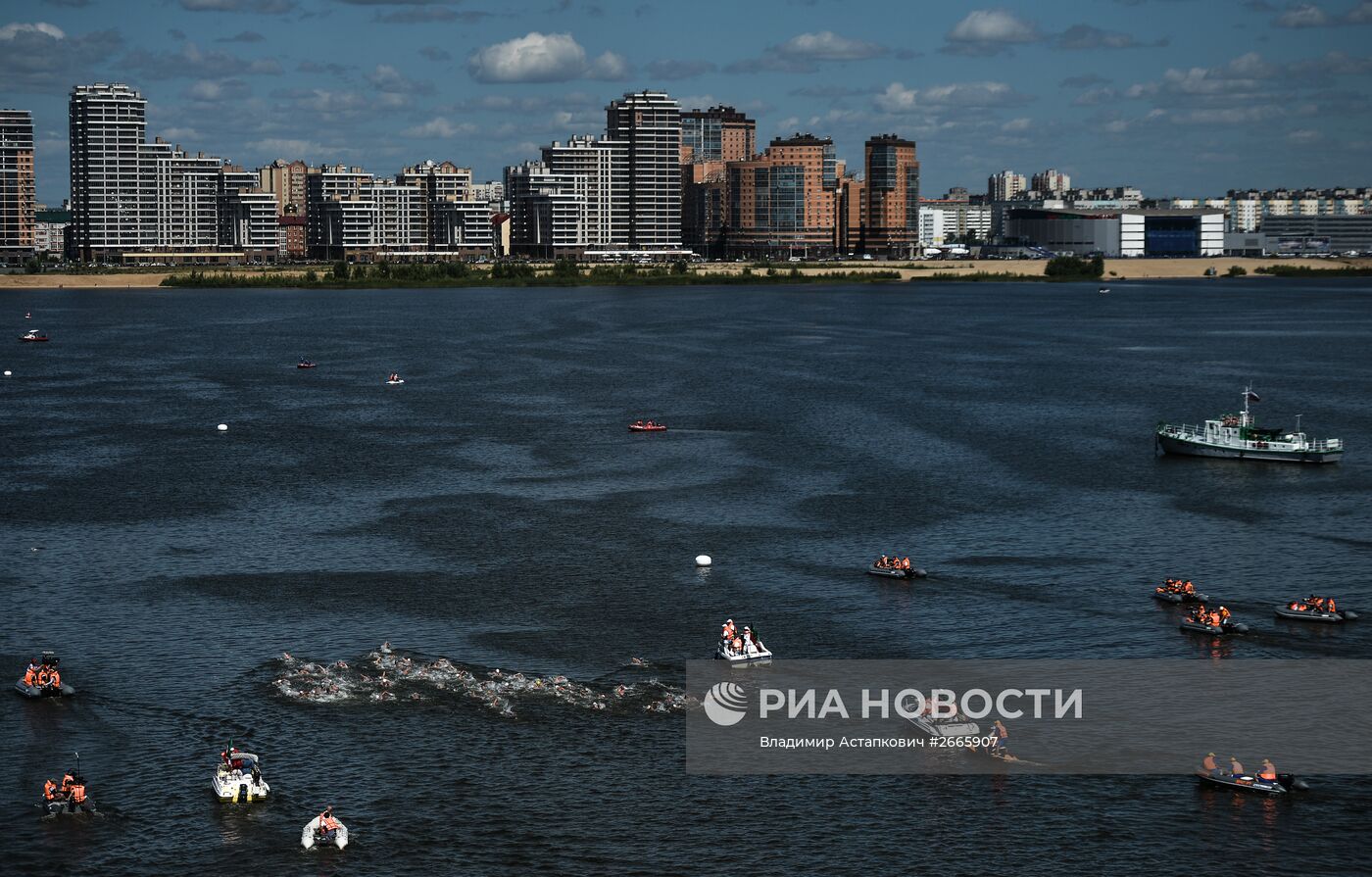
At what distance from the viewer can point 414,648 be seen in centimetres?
6294

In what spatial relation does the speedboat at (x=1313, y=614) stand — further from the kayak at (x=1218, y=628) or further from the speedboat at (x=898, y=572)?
the speedboat at (x=898, y=572)

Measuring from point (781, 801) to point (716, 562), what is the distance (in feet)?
88.6

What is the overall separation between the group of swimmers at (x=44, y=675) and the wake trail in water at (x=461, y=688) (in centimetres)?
752

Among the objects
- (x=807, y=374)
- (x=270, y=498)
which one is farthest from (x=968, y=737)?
(x=807, y=374)

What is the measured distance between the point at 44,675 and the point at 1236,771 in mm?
40547

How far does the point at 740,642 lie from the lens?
60656 millimetres

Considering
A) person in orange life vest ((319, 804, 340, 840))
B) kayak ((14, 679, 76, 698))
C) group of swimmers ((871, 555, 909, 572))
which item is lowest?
person in orange life vest ((319, 804, 340, 840))

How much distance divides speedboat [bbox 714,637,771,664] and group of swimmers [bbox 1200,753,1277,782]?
648 inches

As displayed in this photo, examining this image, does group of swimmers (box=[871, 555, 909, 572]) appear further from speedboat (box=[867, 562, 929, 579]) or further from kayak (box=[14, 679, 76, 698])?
kayak (box=[14, 679, 76, 698])

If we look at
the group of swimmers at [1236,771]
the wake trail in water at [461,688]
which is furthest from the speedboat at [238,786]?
the group of swimmers at [1236,771]

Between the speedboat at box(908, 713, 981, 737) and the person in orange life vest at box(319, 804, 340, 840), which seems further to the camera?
the speedboat at box(908, 713, 981, 737)

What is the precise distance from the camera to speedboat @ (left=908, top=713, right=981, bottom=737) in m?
54.4

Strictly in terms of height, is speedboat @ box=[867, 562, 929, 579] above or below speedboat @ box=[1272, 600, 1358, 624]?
above

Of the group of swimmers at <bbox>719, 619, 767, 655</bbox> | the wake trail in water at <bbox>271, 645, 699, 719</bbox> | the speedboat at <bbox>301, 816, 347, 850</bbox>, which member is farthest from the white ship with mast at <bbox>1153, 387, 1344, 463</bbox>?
the speedboat at <bbox>301, 816, 347, 850</bbox>
